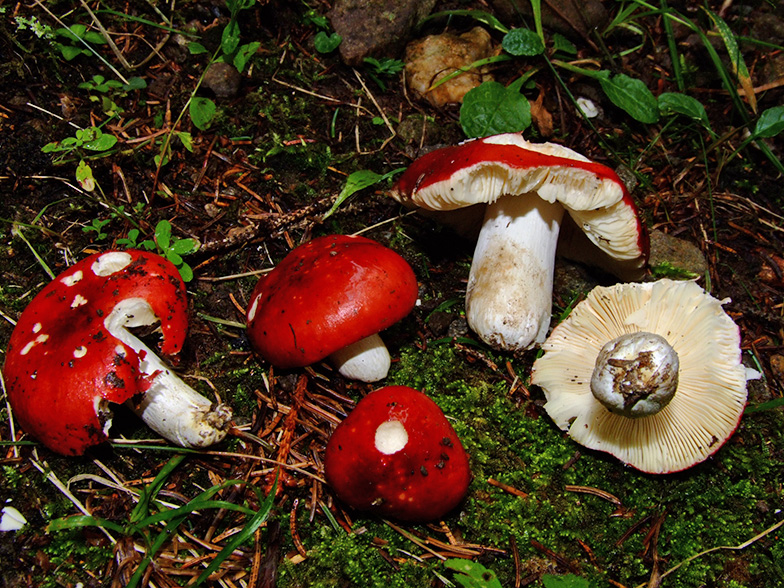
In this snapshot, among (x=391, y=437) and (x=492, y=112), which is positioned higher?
(x=492, y=112)

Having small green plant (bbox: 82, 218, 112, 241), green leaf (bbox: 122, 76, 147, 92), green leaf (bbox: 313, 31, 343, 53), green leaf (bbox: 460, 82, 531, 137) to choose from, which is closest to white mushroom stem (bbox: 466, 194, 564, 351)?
green leaf (bbox: 460, 82, 531, 137)

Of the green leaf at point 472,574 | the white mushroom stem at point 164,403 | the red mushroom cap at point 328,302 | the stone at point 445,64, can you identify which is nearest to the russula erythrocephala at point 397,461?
the green leaf at point 472,574

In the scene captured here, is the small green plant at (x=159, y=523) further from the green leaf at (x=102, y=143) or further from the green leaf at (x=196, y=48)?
the green leaf at (x=196, y=48)

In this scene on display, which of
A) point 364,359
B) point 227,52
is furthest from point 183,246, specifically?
point 227,52

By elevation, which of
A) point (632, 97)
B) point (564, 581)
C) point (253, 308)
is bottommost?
point (564, 581)

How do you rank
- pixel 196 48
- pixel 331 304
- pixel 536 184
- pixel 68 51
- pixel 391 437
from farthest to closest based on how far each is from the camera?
1. pixel 196 48
2. pixel 68 51
3. pixel 536 184
4. pixel 331 304
5. pixel 391 437

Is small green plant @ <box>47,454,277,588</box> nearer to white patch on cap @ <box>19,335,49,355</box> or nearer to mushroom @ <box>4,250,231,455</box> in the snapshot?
mushroom @ <box>4,250,231,455</box>

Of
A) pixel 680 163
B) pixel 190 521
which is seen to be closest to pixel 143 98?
pixel 190 521

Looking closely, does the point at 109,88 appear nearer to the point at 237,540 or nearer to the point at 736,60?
the point at 237,540
